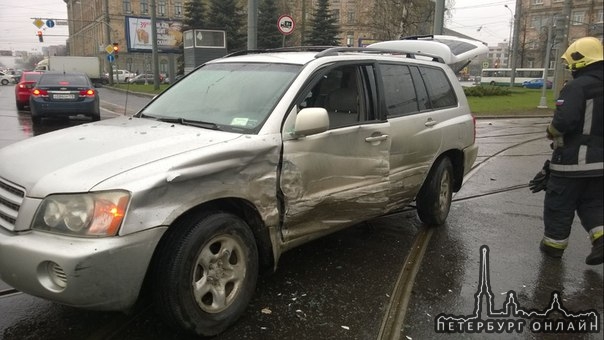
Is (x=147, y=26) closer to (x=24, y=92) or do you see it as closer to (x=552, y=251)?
(x=24, y=92)

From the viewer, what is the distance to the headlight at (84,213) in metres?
2.60

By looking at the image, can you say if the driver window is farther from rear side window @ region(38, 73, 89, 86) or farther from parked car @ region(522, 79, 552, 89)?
parked car @ region(522, 79, 552, 89)

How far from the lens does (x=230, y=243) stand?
10.3ft

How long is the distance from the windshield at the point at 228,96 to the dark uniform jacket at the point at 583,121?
228cm

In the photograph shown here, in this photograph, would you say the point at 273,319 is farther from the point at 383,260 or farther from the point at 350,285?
the point at 383,260

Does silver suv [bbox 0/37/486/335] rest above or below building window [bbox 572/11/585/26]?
below

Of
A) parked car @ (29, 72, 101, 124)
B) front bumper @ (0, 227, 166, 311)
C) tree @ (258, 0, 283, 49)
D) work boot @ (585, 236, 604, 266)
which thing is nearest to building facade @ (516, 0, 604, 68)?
tree @ (258, 0, 283, 49)

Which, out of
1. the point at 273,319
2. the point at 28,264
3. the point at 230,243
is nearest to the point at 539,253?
the point at 273,319

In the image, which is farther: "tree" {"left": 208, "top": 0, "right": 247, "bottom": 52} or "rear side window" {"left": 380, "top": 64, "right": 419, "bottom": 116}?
"tree" {"left": 208, "top": 0, "right": 247, "bottom": 52}

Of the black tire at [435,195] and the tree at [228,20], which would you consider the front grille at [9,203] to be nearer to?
the black tire at [435,195]

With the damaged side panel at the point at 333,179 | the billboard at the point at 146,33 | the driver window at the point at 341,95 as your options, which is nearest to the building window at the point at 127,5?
the billboard at the point at 146,33

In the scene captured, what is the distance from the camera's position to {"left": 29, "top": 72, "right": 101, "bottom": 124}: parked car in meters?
13.6

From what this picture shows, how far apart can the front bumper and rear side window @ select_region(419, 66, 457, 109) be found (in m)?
3.59

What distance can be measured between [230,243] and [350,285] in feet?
4.08
